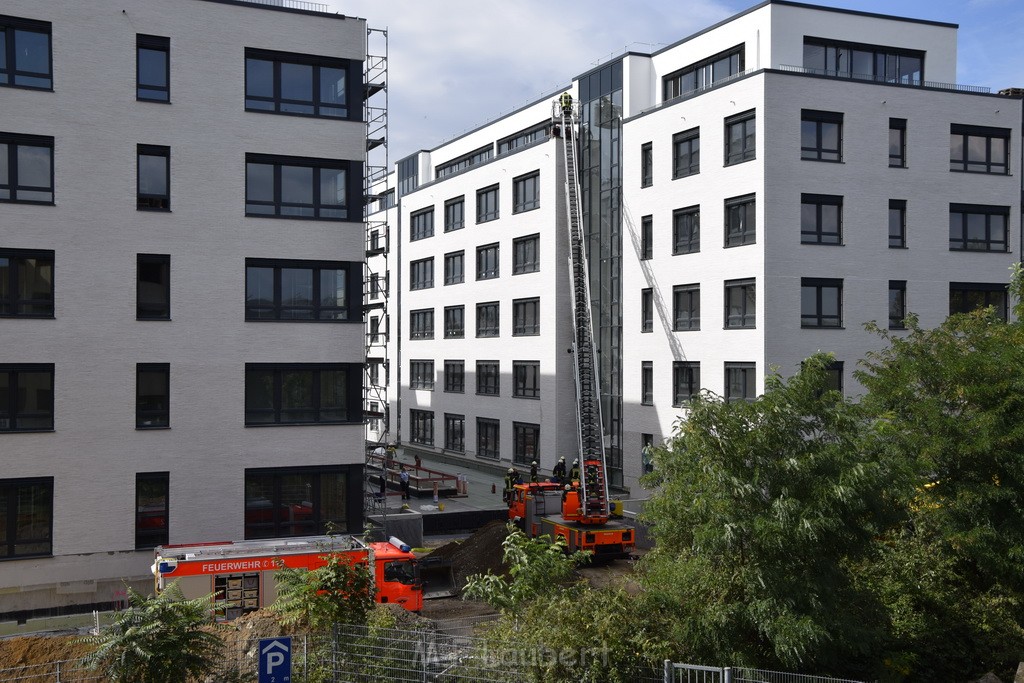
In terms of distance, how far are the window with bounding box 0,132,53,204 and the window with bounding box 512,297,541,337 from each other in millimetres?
27279

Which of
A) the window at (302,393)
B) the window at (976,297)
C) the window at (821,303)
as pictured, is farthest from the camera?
the window at (976,297)

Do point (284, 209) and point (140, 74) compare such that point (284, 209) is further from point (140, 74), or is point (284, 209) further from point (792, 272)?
point (792, 272)

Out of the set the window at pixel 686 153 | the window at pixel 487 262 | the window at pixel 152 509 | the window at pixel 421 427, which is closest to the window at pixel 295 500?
the window at pixel 152 509

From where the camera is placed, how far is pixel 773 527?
16031 mm

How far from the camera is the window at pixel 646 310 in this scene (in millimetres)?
43062

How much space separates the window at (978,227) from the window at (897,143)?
3151 millimetres

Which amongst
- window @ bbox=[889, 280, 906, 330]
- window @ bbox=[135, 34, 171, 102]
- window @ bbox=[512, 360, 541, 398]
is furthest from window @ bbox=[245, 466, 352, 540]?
window @ bbox=[889, 280, 906, 330]

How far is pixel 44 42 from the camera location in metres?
26.9

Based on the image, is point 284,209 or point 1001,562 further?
point 284,209

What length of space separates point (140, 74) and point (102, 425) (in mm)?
10542

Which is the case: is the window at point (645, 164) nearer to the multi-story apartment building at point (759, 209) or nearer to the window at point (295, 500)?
the multi-story apartment building at point (759, 209)

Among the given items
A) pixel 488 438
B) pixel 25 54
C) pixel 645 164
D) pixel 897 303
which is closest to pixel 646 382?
pixel 645 164

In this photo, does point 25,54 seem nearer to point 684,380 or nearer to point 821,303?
point 684,380

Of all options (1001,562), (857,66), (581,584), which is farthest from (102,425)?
(857,66)
